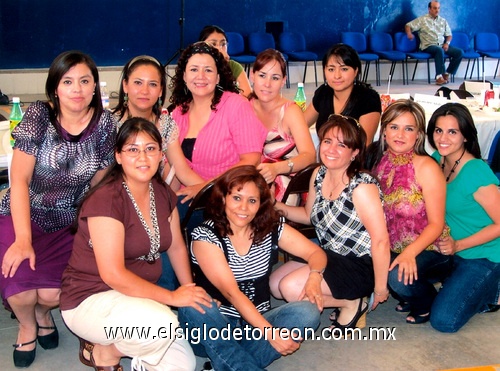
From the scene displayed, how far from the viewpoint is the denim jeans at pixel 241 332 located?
7.91 ft

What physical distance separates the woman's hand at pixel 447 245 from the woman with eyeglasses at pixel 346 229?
0.39m

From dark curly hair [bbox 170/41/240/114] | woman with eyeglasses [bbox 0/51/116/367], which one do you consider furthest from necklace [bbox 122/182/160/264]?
dark curly hair [bbox 170/41/240/114]

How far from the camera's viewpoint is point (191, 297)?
2402 mm

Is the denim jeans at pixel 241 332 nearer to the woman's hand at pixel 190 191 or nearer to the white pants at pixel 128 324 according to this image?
the white pants at pixel 128 324

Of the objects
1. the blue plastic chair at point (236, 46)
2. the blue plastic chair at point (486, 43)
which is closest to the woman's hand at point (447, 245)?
the blue plastic chair at point (236, 46)

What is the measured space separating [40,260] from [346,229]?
51.8 inches

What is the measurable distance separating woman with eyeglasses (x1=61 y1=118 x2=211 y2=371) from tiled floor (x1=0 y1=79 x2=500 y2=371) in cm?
33

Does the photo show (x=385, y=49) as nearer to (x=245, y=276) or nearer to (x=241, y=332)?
(x=245, y=276)

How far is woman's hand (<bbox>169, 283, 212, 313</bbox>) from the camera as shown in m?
2.39

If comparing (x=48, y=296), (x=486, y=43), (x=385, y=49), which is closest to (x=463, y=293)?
(x=48, y=296)

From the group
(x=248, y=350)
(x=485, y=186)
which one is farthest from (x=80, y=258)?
(x=485, y=186)

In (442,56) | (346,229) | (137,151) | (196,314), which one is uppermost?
(442,56)

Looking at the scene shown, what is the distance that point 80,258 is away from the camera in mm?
2385

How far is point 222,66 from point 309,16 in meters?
8.42
